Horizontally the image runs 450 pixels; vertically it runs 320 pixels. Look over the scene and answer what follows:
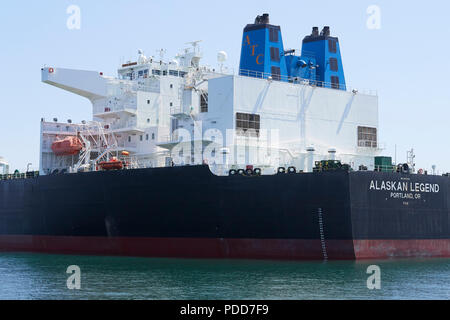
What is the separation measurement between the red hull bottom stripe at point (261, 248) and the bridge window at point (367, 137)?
20.7ft

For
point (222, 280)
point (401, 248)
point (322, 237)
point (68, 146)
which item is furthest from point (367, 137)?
point (68, 146)

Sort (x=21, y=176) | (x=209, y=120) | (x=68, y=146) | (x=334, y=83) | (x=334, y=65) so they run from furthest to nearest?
(x=21, y=176)
(x=68, y=146)
(x=334, y=65)
(x=334, y=83)
(x=209, y=120)

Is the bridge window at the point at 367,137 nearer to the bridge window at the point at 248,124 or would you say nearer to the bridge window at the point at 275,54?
the bridge window at the point at 275,54

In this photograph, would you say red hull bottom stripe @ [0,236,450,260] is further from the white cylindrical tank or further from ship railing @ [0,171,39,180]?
ship railing @ [0,171,39,180]

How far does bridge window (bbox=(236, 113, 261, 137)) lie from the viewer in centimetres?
2972

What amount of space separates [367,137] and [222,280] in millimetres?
14505

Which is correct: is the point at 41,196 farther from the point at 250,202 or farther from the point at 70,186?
the point at 250,202

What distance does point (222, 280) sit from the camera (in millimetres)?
21719

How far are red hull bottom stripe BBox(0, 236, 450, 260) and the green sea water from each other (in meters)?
0.48

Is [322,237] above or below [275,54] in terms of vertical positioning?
below

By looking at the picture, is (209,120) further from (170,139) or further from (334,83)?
(334,83)

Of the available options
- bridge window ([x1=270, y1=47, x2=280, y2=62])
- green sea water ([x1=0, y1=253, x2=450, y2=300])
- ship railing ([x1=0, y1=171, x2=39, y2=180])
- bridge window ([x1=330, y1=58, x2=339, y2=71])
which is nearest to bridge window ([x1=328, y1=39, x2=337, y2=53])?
bridge window ([x1=330, y1=58, x2=339, y2=71])
